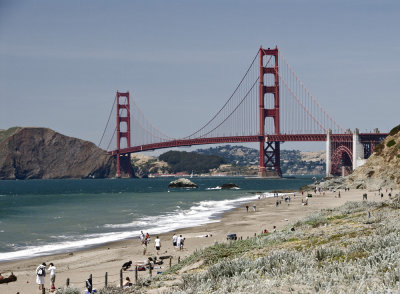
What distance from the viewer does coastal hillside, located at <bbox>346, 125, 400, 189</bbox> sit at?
66125 millimetres

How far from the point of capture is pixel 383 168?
69.8 metres

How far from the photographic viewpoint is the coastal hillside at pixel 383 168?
66.1m

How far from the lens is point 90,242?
3328 cm

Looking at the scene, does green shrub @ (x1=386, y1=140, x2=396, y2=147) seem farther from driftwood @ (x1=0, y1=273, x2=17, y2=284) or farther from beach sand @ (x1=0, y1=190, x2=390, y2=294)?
driftwood @ (x1=0, y1=273, x2=17, y2=284)

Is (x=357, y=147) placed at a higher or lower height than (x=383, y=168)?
higher

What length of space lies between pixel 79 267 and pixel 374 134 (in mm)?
102493

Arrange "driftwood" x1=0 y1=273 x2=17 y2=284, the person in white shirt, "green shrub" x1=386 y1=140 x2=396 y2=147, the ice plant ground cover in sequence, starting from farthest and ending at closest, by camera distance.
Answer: "green shrub" x1=386 y1=140 x2=396 y2=147, the person in white shirt, "driftwood" x1=0 y1=273 x2=17 y2=284, the ice plant ground cover

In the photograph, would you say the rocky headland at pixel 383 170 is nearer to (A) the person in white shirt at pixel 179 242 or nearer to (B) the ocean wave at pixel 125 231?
(B) the ocean wave at pixel 125 231

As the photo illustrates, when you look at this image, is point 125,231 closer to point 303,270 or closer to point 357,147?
point 303,270

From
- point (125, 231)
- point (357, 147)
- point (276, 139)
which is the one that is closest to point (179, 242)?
point (125, 231)

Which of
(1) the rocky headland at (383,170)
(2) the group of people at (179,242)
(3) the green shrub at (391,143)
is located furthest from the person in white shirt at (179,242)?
(3) the green shrub at (391,143)

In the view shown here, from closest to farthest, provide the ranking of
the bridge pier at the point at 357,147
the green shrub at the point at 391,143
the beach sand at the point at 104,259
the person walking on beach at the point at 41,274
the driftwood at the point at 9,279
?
1. the person walking on beach at the point at 41,274
2. the beach sand at the point at 104,259
3. the driftwood at the point at 9,279
4. the green shrub at the point at 391,143
5. the bridge pier at the point at 357,147

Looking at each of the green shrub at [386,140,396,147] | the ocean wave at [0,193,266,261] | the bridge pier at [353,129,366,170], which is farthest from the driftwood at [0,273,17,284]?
the bridge pier at [353,129,366,170]

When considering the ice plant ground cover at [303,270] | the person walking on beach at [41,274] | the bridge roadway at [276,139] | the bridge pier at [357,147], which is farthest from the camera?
the bridge roadway at [276,139]
